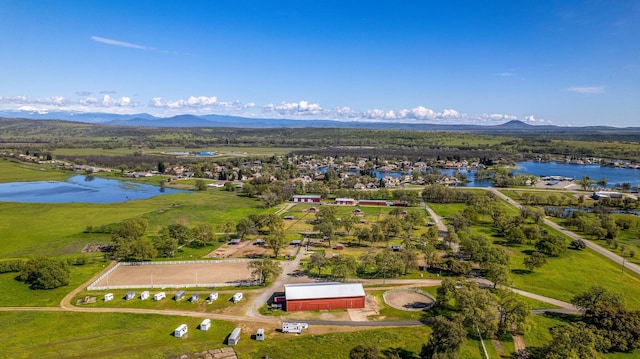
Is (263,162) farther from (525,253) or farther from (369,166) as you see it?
(525,253)

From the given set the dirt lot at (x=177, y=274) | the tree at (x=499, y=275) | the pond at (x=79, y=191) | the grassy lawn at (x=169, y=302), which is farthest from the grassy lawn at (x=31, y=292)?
the pond at (x=79, y=191)

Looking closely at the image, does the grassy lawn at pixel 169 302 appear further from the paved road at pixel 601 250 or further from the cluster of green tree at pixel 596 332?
the paved road at pixel 601 250

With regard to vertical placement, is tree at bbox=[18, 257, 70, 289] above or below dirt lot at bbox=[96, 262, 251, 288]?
above

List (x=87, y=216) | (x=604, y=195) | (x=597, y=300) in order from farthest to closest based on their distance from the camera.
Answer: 1. (x=604, y=195)
2. (x=87, y=216)
3. (x=597, y=300)

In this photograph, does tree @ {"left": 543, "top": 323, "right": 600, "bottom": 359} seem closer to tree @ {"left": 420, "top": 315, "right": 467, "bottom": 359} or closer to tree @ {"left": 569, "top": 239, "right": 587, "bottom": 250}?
tree @ {"left": 420, "top": 315, "right": 467, "bottom": 359}

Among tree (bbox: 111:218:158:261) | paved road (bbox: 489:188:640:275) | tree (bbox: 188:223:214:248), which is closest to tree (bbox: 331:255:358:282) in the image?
tree (bbox: 188:223:214:248)

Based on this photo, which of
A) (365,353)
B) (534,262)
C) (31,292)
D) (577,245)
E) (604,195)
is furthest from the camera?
(604,195)

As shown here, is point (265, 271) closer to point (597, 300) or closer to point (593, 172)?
point (597, 300)

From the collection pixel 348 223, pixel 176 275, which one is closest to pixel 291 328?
pixel 176 275
